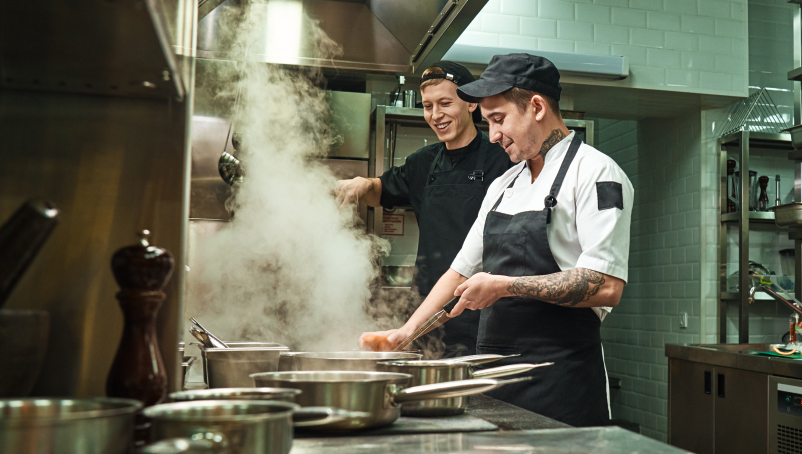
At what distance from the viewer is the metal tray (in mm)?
2902

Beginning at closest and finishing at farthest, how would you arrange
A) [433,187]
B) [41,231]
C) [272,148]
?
1. [41,231]
2. [433,187]
3. [272,148]

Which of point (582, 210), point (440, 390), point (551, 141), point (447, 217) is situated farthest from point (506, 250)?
point (440, 390)

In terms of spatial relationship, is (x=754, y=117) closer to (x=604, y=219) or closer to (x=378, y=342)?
(x=604, y=219)

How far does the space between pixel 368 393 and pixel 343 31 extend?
5.07ft

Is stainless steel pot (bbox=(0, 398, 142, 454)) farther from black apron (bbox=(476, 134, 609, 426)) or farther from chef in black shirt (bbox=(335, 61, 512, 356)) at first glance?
chef in black shirt (bbox=(335, 61, 512, 356))

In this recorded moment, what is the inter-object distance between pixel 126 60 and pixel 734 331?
4412 millimetres

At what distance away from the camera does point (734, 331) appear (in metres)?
4.19

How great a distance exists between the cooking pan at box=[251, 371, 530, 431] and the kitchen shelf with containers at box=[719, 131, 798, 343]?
3762mm

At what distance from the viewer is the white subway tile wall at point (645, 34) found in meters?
4.00

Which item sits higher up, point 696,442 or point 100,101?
point 100,101

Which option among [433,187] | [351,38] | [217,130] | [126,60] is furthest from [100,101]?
[217,130]

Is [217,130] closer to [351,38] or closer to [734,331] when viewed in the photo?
[351,38]

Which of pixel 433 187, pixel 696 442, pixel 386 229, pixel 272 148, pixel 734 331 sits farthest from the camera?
pixel 734 331

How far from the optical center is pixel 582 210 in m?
1.60
